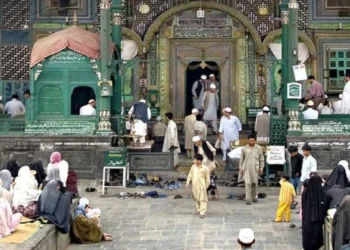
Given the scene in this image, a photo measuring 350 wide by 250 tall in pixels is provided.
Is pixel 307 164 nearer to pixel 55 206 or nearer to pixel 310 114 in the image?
pixel 310 114

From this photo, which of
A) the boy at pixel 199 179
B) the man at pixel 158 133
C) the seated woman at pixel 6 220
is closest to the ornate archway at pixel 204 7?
the man at pixel 158 133

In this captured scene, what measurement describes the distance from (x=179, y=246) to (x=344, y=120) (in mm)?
7484

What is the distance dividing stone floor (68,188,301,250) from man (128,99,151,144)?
2559 mm

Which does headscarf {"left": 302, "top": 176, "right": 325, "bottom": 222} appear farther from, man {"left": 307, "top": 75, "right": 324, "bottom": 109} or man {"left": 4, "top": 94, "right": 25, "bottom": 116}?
man {"left": 4, "top": 94, "right": 25, "bottom": 116}

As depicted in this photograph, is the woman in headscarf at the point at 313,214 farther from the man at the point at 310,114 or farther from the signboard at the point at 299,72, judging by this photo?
the man at the point at 310,114

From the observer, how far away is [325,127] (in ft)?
58.8

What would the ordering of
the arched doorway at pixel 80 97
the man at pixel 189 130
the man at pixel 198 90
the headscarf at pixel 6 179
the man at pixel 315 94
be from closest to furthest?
the headscarf at pixel 6 179, the arched doorway at pixel 80 97, the man at pixel 189 130, the man at pixel 315 94, the man at pixel 198 90

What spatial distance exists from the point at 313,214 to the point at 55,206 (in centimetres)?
386

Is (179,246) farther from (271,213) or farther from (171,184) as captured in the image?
(171,184)

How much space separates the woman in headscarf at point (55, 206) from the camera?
11.4 m

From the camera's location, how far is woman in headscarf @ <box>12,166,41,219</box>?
11.6 m

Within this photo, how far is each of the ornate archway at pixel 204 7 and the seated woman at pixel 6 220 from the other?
494 inches

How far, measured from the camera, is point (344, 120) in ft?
59.0

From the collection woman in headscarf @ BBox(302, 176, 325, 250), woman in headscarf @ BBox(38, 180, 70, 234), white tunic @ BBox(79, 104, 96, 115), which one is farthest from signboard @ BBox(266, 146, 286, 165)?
woman in headscarf @ BBox(38, 180, 70, 234)
